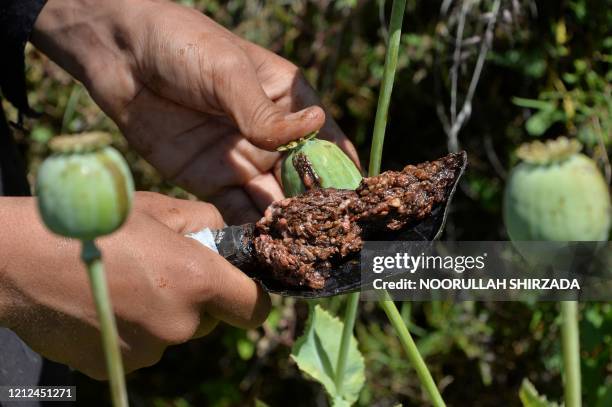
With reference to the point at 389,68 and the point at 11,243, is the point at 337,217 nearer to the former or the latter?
the point at 389,68

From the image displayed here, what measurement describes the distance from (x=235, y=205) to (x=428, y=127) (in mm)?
853

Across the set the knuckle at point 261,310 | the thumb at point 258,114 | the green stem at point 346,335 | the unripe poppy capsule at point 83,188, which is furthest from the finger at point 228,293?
the unripe poppy capsule at point 83,188

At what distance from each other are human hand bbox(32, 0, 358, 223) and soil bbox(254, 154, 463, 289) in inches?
13.0

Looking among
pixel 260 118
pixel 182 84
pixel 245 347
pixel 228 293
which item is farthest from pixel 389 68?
pixel 245 347

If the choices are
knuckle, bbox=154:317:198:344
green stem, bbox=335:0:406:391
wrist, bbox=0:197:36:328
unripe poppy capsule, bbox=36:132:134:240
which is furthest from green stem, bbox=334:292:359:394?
unripe poppy capsule, bbox=36:132:134:240

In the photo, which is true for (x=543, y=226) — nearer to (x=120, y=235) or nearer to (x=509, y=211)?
(x=509, y=211)

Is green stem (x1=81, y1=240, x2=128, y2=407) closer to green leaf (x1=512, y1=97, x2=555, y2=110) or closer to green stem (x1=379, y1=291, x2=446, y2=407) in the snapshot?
green stem (x1=379, y1=291, x2=446, y2=407)

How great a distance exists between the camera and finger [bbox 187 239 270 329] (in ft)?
3.54

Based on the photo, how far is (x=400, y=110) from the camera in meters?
2.25

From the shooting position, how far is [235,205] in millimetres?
1622

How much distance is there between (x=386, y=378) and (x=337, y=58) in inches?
36.1

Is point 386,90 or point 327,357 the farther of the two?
point 327,357

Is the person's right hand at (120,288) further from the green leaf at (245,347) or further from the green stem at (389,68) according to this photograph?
the green leaf at (245,347)

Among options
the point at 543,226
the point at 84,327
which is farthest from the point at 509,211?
the point at 84,327
